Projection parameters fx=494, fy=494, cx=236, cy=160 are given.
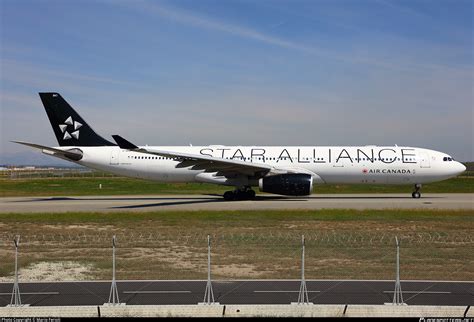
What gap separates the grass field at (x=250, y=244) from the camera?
41.3ft

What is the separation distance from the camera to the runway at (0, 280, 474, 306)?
10.1m

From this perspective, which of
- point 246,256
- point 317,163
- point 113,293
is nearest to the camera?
point 113,293

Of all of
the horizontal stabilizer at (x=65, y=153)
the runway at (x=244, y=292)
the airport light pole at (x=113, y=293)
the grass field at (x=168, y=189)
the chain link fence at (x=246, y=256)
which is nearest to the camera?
the airport light pole at (x=113, y=293)

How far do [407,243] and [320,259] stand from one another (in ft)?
13.3

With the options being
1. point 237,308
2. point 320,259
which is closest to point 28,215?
point 320,259

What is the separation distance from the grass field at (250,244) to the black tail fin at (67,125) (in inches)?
488

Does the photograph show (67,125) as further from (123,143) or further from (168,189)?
(168,189)

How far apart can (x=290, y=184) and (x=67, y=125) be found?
17403mm

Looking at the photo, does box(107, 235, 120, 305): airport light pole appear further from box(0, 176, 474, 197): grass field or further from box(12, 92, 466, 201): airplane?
box(0, 176, 474, 197): grass field

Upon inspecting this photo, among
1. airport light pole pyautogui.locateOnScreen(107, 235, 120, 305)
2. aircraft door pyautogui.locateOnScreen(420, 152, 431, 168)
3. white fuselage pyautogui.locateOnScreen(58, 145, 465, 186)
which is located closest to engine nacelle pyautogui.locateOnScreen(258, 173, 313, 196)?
white fuselage pyautogui.locateOnScreen(58, 145, 465, 186)

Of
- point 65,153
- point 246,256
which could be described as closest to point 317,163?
point 65,153

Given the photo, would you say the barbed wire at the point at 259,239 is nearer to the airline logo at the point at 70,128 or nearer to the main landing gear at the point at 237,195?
the main landing gear at the point at 237,195

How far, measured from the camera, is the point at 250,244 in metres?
15.4

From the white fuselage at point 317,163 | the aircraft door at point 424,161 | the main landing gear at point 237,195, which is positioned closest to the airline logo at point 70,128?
the white fuselage at point 317,163
